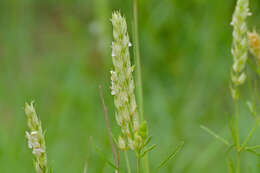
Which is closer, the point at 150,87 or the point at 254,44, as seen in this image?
the point at 254,44

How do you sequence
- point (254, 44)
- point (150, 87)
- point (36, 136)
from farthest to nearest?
point (150, 87) < point (254, 44) < point (36, 136)

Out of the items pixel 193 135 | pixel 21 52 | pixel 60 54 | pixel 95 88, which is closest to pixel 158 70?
pixel 95 88

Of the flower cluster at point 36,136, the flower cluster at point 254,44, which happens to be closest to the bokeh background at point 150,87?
the flower cluster at point 254,44

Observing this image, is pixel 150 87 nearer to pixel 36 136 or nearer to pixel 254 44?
pixel 254 44

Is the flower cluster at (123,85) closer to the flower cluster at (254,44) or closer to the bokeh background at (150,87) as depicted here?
the flower cluster at (254,44)

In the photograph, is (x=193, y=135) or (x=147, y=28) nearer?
(x=193, y=135)

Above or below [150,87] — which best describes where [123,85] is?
above

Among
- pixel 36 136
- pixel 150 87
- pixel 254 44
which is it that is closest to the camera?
pixel 36 136

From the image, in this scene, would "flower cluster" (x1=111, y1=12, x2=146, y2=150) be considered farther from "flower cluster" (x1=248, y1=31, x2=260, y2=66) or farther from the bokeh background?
the bokeh background

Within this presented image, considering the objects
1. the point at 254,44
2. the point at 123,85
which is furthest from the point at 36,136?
the point at 254,44

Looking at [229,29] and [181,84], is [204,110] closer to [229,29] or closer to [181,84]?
[181,84]
